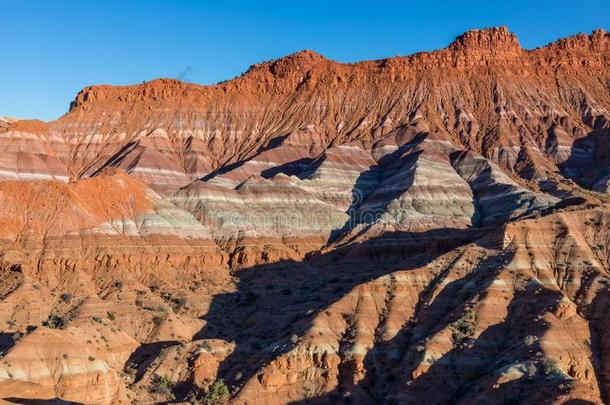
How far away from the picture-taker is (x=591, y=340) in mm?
62812

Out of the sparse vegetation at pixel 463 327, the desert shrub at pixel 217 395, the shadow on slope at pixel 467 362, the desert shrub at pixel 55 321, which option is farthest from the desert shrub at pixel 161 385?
the sparse vegetation at pixel 463 327

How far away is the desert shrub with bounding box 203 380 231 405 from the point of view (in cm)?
6366

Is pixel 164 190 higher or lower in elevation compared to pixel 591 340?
higher

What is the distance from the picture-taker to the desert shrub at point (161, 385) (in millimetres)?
67312

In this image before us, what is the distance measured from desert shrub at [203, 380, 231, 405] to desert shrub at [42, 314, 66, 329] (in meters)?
19.5

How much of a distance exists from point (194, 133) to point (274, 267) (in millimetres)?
90536

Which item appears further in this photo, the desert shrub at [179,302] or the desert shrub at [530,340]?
the desert shrub at [179,302]

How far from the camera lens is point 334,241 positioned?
385ft

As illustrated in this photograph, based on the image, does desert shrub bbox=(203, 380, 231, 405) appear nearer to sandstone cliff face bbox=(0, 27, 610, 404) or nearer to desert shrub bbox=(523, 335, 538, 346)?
sandstone cliff face bbox=(0, 27, 610, 404)

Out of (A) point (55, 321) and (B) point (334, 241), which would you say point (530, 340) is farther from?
(B) point (334, 241)

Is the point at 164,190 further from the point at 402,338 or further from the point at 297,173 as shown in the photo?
the point at 402,338

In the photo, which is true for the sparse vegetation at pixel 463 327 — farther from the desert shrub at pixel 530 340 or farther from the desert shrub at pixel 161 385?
the desert shrub at pixel 161 385

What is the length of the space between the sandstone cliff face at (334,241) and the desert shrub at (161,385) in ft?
1.10

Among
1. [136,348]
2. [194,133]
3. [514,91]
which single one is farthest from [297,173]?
[136,348]
